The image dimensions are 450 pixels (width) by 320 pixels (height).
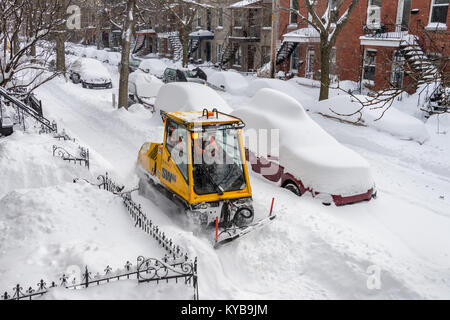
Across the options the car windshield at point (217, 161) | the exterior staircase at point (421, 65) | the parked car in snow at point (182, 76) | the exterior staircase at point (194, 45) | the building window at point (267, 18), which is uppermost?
the building window at point (267, 18)

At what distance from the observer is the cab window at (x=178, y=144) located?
802 cm

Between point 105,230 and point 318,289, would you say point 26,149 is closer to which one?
point 105,230

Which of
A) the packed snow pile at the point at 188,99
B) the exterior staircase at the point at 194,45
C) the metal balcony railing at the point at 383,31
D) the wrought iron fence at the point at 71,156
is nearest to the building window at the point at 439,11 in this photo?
the metal balcony railing at the point at 383,31

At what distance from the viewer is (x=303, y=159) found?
10.0 m

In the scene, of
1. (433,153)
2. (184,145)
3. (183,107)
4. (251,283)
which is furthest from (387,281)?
(183,107)

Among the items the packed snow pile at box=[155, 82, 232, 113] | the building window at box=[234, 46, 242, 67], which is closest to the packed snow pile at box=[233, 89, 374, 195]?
the packed snow pile at box=[155, 82, 232, 113]

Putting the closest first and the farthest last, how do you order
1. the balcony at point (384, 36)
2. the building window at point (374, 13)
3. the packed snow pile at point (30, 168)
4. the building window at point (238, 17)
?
the packed snow pile at point (30, 168) → the balcony at point (384, 36) → the building window at point (374, 13) → the building window at point (238, 17)

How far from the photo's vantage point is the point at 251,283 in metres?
6.79

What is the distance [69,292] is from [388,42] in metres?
20.6

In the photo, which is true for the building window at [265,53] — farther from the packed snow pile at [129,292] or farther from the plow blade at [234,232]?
the packed snow pile at [129,292]

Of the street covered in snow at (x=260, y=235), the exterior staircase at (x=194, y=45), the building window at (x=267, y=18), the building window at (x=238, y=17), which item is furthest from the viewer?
the exterior staircase at (x=194, y=45)

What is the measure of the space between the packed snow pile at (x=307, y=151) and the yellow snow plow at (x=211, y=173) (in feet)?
7.09

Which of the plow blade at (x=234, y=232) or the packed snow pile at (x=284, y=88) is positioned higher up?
the packed snow pile at (x=284, y=88)

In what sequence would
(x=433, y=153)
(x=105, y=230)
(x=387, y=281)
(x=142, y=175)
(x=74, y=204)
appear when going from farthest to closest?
1. (x=433, y=153)
2. (x=142, y=175)
3. (x=74, y=204)
4. (x=105, y=230)
5. (x=387, y=281)
